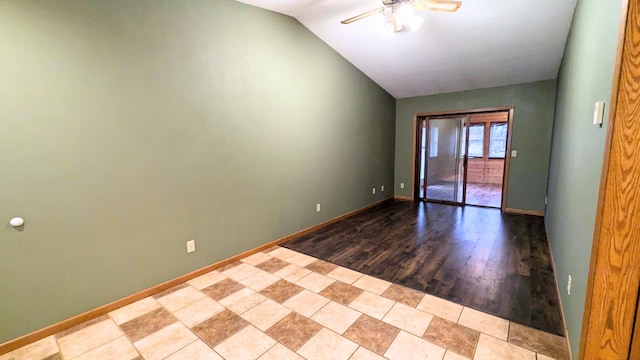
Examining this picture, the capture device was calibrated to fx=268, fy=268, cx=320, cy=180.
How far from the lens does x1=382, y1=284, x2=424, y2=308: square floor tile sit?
223 centimetres

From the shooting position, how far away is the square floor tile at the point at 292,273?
105 inches

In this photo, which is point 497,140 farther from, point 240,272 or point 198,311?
point 198,311

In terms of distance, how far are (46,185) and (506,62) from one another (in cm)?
546

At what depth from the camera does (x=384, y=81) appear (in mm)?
5191

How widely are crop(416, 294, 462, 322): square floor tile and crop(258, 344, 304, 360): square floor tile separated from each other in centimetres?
106

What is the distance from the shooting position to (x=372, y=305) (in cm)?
219

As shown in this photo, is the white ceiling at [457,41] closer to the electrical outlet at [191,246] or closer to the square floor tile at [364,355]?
the electrical outlet at [191,246]

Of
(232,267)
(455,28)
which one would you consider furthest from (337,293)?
(455,28)

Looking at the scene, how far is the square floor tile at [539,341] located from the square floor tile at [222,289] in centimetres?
217

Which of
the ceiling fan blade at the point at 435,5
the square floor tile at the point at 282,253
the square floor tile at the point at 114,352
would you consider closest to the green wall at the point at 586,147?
the ceiling fan blade at the point at 435,5

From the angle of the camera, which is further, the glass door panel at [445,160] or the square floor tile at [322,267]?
the glass door panel at [445,160]

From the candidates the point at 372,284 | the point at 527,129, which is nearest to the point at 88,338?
the point at 372,284

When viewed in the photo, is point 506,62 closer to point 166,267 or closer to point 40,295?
point 166,267

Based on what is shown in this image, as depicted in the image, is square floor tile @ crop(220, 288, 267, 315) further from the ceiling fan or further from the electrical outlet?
the ceiling fan
